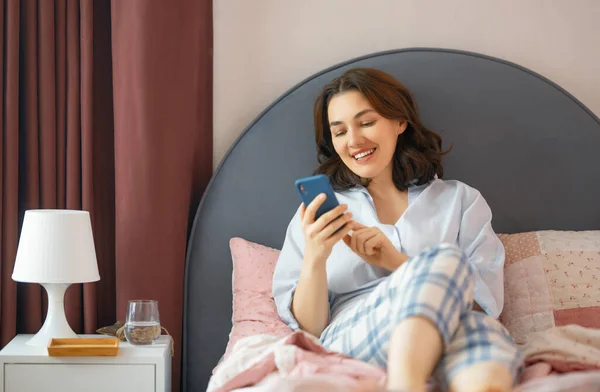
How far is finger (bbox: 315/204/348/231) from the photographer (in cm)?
156

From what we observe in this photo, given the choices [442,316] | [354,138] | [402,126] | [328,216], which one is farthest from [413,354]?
[402,126]

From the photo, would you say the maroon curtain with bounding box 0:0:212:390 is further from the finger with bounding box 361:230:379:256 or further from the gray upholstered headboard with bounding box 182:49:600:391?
the finger with bounding box 361:230:379:256

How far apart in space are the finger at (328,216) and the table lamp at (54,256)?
0.70 meters

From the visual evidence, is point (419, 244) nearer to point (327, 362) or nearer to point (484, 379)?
point (327, 362)

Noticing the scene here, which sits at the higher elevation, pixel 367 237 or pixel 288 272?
pixel 367 237

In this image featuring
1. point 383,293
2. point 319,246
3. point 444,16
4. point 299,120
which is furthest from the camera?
point 444,16

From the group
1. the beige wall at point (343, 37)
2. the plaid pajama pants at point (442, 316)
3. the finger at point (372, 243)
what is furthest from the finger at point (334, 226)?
the beige wall at point (343, 37)

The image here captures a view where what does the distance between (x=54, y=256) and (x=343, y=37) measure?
3.77ft

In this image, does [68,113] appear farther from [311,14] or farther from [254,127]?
[311,14]

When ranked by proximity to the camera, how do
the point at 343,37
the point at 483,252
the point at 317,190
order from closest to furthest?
the point at 317,190 < the point at 483,252 < the point at 343,37

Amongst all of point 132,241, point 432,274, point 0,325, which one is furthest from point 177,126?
point 432,274

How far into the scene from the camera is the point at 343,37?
91.0 inches

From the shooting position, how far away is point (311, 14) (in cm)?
232

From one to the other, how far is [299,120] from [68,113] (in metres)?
0.69
